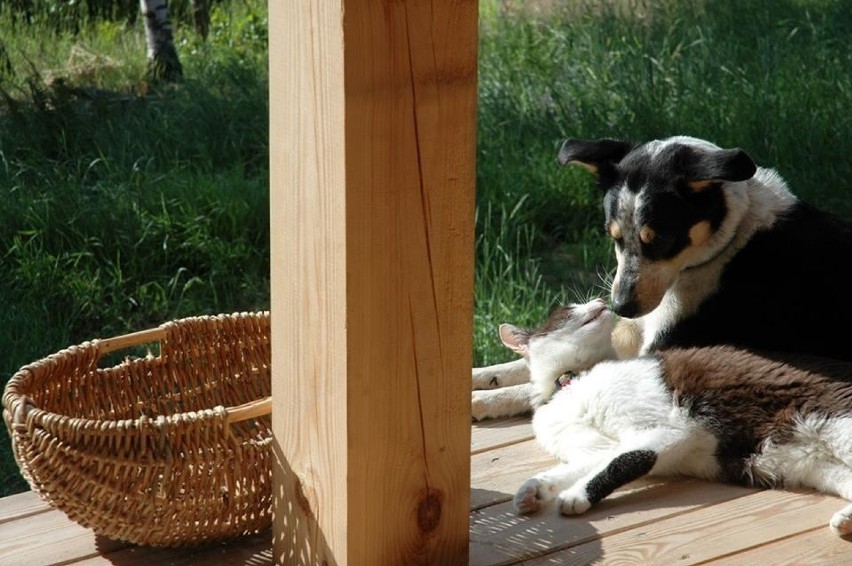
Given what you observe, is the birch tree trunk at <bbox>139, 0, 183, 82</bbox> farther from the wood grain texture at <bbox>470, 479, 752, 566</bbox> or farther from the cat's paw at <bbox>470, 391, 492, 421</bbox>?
the wood grain texture at <bbox>470, 479, 752, 566</bbox>

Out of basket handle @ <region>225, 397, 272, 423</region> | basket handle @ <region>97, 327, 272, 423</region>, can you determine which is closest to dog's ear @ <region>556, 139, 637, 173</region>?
basket handle @ <region>97, 327, 272, 423</region>

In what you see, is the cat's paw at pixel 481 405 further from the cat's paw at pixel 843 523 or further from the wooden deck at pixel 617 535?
the cat's paw at pixel 843 523

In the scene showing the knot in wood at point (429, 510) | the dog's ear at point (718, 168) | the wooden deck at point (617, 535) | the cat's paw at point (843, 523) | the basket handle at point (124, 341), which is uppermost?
the dog's ear at point (718, 168)

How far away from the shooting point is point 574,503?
11.1 ft

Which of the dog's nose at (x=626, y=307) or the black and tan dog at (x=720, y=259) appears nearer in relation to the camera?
the black and tan dog at (x=720, y=259)

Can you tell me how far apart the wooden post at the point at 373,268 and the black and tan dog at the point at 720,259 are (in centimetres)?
134

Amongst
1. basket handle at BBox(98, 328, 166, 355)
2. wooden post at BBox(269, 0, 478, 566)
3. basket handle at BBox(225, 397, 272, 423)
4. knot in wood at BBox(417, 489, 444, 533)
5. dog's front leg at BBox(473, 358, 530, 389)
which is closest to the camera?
wooden post at BBox(269, 0, 478, 566)

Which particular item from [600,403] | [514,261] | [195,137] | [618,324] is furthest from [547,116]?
[600,403]

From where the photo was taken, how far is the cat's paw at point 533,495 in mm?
3426

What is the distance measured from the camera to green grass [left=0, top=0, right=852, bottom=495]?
19.0ft

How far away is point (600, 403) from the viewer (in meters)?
3.71

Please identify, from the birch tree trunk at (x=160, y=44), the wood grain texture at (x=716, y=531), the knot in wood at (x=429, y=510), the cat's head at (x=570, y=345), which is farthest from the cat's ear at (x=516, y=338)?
the birch tree trunk at (x=160, y=44)

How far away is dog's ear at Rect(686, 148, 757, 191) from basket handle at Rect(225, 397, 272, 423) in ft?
5.26

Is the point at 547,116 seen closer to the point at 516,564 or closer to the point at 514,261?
the point at 514,261
